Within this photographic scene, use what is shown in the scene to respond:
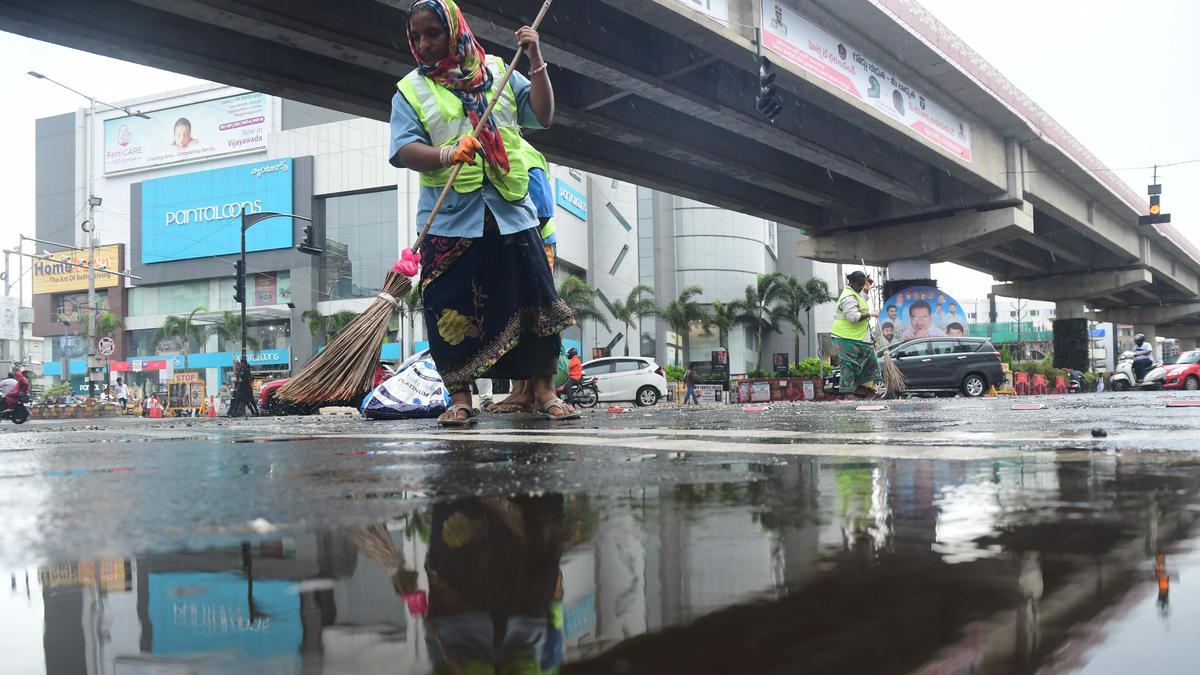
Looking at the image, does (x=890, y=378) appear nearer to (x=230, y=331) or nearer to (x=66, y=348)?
(x=230, y=331)

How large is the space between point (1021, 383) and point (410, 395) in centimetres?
2972

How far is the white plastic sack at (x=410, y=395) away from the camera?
5305 mm

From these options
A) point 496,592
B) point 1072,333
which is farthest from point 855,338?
point 1072,333

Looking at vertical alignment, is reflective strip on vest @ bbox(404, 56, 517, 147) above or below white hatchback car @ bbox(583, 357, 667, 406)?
above

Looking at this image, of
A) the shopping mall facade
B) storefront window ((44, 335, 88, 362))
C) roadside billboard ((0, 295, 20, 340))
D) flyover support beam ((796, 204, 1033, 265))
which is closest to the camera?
flyover support beam ((796, 204, 1033, 265))

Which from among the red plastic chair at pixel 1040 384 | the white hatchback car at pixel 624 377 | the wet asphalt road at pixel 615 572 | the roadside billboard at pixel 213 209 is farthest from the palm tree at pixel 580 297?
the wet asphalt road at pixel 615 572

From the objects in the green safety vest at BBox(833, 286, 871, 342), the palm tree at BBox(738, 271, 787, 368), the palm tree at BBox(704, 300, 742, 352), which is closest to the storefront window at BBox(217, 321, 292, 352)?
the palm tree at BBox(704, 300, 742, 352)

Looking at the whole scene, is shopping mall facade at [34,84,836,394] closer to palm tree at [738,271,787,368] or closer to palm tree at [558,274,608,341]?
palm tree at [738,271,787,368]

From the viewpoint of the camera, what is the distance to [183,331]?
49562mm

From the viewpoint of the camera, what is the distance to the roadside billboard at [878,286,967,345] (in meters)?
27.3

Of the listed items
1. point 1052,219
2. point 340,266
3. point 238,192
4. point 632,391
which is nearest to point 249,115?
point 238,192

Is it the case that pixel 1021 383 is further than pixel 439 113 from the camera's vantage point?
Yes

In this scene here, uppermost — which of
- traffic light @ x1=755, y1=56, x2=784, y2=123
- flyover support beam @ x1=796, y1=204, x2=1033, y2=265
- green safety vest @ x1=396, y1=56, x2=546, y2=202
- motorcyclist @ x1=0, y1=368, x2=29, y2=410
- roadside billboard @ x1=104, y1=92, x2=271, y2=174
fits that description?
roadside billboard @ x1=104, y1=92, x2=271, y2=174

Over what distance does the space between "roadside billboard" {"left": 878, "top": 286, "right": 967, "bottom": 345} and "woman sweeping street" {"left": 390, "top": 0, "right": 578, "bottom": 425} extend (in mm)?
25238
